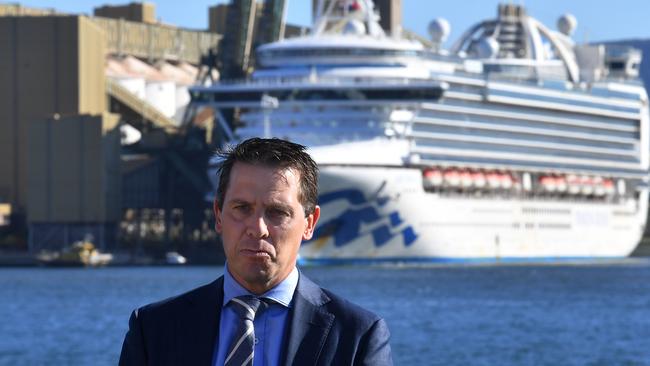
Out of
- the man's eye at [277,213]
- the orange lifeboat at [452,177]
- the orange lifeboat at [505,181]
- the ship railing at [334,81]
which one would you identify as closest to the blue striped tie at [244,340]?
the man's eye at [277,213]

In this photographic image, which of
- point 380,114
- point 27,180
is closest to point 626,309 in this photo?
point 380,114

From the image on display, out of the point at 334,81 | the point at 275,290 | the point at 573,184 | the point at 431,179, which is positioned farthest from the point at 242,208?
the point at 573,184

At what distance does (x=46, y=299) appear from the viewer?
→ 59.2 meters

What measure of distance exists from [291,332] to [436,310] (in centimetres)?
4597

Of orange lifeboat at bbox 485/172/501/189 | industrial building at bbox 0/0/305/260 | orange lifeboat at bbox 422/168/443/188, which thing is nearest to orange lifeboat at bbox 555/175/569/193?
orange lifeboat at bbox 485/172/501/189

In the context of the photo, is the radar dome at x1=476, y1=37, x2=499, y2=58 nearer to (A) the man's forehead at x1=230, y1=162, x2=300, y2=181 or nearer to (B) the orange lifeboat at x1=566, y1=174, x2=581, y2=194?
(B) the orange lifeboat at x1=566, y1=174, x2=581, y2=194

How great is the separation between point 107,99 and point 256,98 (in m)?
22.3

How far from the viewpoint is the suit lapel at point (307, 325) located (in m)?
4.73

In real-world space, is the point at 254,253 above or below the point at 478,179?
above

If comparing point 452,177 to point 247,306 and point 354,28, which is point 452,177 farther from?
point 247,306

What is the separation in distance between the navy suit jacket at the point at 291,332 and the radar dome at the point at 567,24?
106 meters

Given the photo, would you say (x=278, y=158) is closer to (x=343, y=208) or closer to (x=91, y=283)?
(x=91, y=283)

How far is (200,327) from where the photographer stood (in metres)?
4.80

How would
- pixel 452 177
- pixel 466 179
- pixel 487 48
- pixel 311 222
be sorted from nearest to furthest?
pixel 311 222
pixel 452 177
pixel 466 179
pixel 487 48
